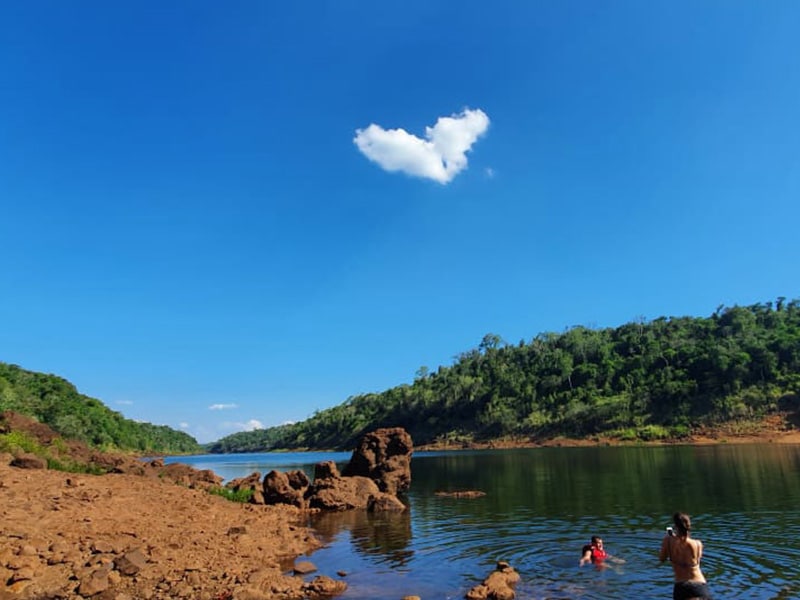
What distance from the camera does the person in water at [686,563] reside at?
44.7 feet

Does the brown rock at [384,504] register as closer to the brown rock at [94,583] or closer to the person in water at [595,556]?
the person in water at [595,556]

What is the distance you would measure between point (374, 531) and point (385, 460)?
72.1 ft

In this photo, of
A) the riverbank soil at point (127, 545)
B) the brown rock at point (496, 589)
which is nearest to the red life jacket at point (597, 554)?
the brown rock at point (496, 589)

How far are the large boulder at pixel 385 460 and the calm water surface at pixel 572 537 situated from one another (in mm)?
2479

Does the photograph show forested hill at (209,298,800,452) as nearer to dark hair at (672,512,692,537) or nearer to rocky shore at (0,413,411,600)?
rocky shore at (0,413,411,600)

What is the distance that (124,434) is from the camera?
592ft

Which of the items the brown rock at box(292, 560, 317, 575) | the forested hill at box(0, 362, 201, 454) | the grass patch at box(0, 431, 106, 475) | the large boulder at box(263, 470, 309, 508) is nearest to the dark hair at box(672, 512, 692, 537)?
the brown rock at box(292, 560, 317, 575)

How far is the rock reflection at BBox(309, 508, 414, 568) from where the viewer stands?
25.9m

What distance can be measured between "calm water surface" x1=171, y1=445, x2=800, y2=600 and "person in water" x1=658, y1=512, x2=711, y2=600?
15.7ft

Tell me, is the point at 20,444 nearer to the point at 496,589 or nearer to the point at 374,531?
the point at 374,531

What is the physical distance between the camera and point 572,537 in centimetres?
2783

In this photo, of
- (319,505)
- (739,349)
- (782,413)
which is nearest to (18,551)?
(319,505)

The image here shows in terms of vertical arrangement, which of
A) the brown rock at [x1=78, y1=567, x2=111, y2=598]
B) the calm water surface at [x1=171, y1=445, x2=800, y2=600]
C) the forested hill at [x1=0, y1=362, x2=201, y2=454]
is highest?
the forested hill at [x1=0, y1=362, x2=201, y2=454]

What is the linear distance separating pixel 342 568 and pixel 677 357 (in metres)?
162
